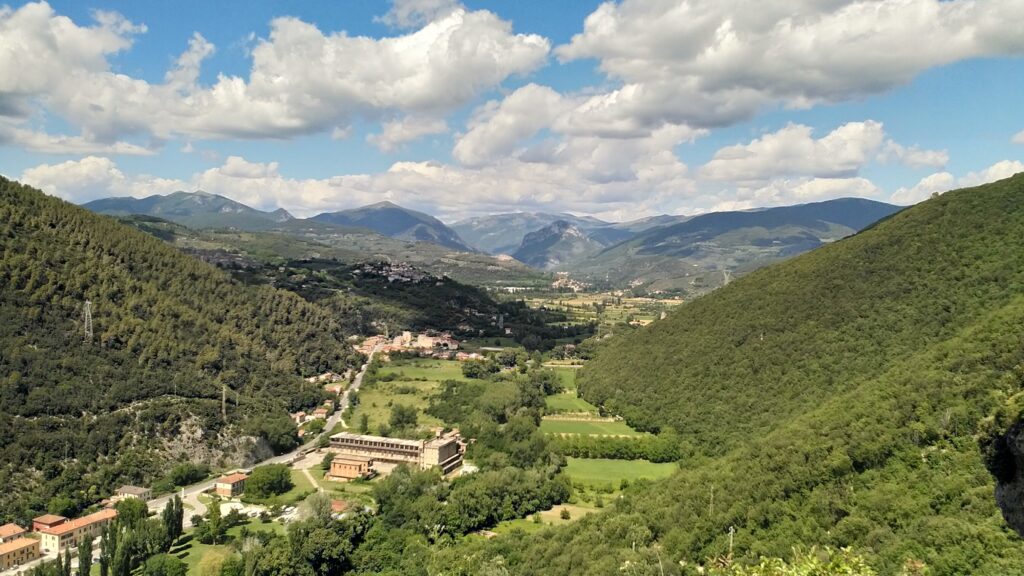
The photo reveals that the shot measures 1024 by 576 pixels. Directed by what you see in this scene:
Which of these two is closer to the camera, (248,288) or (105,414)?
(105,414)

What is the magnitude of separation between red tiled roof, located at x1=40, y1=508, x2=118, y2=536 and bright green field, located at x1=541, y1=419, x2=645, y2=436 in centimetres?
4193

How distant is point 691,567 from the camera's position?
34375 millimetres

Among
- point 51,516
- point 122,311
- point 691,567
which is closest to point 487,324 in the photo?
point 122,311

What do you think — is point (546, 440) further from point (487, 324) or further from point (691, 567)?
point (487, 324)

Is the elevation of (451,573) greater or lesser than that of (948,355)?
lesser

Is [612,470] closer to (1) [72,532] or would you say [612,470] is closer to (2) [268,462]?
(2) [268,462]

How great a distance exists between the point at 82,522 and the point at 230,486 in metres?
12.3

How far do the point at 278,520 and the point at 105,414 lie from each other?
85.0 ft

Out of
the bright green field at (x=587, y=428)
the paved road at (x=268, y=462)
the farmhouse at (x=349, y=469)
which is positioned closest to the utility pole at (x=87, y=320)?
the paved road at (x=268, y=462)

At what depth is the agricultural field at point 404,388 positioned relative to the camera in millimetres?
82062

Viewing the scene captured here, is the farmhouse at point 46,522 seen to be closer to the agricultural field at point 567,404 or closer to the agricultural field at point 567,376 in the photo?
the agricultural field at point 567,404

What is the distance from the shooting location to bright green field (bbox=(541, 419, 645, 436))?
71.2 m

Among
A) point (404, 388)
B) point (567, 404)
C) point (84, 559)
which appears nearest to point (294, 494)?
point (84, 559)

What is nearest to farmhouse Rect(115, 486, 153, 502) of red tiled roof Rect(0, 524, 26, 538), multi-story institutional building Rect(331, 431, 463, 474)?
red tiled roof Rect(0, 524, 26, 538)
